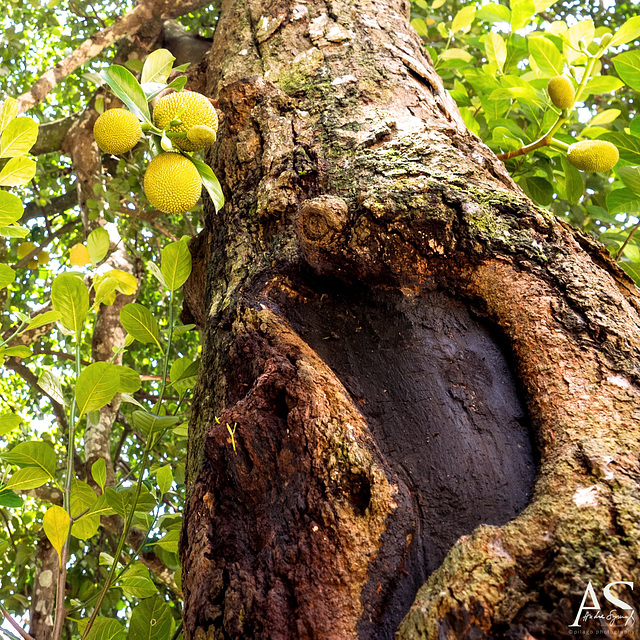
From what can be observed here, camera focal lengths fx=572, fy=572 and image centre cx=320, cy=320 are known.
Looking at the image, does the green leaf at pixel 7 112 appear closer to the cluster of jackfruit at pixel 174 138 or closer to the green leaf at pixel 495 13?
the cluster of jackfruit at pixel 174 138

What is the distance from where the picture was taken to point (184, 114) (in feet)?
3.86

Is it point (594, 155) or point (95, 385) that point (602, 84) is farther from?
point (95, 385)

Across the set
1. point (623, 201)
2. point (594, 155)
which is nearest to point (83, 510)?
point (594, 155)

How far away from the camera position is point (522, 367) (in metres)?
0.84

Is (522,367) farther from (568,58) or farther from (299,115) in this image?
(568,58)

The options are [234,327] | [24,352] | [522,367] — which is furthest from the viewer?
[24,352]

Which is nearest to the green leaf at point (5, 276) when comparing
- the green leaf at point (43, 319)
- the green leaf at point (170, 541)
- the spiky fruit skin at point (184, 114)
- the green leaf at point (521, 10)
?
the green leaf at point (43, 319)

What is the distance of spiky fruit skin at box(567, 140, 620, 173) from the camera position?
4.18 feet

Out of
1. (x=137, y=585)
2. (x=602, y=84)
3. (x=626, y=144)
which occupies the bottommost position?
(x=137, y=585)

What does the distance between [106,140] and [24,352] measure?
48 centimetres

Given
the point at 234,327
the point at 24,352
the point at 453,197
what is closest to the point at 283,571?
the point at 234,327

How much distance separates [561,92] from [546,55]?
251 mm

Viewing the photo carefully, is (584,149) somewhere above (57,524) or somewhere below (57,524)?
above

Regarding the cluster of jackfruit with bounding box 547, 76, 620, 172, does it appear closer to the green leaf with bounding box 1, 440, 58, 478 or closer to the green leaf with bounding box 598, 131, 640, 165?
the green leaf with bounding box 598, 131, 640, 165
